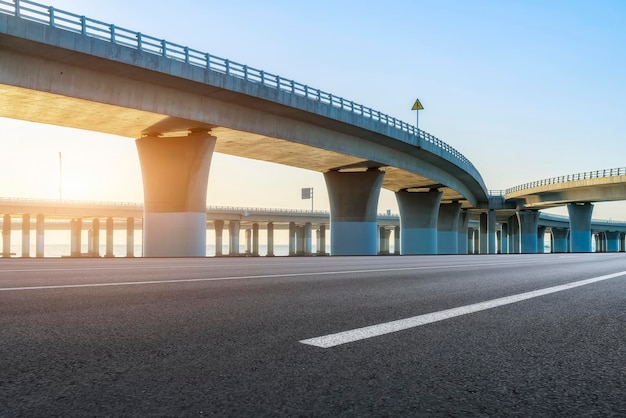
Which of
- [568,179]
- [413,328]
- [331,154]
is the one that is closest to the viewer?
[413,328]

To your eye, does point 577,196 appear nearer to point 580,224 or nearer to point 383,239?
point 580,224

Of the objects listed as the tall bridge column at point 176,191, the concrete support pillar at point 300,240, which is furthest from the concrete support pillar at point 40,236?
the tall bridge column at point 176,191

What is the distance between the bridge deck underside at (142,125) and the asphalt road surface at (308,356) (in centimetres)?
1864

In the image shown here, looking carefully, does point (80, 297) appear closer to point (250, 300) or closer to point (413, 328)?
point (250, 300)

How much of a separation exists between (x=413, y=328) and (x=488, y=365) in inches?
53.1

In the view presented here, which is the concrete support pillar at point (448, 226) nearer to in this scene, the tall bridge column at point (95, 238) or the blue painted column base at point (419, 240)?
the blue painted column base at point (419, 240)

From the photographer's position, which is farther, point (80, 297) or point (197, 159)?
point (197, 159)

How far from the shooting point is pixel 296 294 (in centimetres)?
737

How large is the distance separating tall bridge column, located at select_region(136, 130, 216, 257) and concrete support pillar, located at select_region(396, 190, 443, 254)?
29451 millimetres

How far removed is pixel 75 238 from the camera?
316ft

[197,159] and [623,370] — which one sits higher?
[197,159]

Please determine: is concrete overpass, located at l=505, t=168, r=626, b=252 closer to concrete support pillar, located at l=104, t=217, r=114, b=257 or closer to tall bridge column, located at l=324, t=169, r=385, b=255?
tall bridge column, located at l=324, t=169, r=385, b=255

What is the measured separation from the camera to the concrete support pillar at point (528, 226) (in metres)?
87.5

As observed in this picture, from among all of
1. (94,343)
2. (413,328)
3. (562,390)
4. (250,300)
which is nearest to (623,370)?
(562,390)
